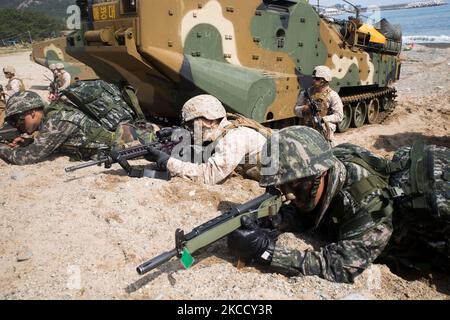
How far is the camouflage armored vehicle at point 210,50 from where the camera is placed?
5.44 meters

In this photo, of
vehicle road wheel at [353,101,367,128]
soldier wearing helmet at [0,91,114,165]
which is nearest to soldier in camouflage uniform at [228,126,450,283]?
soldier wearing helmet at [0,91,114,165]

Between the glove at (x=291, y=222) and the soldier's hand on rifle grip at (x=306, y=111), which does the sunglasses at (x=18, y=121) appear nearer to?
the glove at (x=291, y=222)

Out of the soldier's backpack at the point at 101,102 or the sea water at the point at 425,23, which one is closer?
the soldier's backpack at the point at 101,102

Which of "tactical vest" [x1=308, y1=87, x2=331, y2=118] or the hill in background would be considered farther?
the hill in background

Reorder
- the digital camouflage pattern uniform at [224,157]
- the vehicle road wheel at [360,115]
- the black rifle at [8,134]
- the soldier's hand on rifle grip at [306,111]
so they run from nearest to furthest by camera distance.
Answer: the digital camouflage pattern uniform at [224,157]
the black rifle at [8,134]
the soldier's hand on rifle grip at [306,111]
the vehicle road wheel at [360,115]

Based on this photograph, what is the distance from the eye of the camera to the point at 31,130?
521 cm

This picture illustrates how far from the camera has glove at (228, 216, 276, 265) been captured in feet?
8.73

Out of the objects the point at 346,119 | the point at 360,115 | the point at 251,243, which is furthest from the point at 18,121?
the point at 360,115

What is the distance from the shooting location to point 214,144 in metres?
4.32

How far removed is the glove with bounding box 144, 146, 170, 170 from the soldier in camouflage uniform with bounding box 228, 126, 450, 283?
5.96 feet

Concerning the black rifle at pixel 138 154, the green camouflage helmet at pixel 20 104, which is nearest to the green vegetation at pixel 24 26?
the green camouflage helmet at pixel 20 104

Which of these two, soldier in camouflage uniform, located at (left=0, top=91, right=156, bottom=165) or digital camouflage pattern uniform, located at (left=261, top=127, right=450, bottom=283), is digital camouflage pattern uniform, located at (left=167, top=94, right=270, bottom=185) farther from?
digital camouflage pattern uniform, located at (left=261, top=127, right=450, bottom=283)
